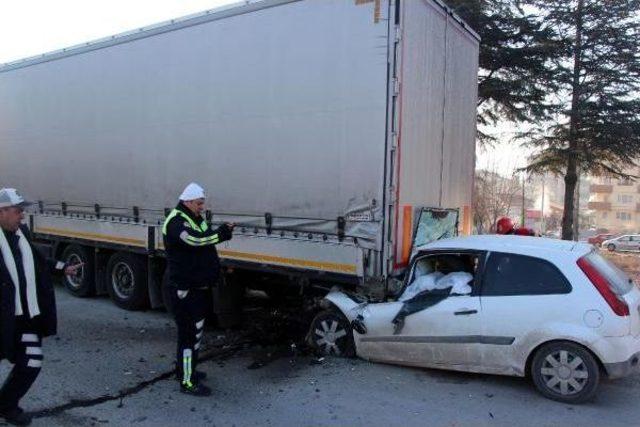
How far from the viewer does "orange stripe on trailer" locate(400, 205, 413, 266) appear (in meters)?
5.56

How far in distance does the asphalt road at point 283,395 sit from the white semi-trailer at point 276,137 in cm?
92

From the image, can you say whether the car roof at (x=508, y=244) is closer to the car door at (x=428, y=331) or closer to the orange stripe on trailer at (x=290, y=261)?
the car door at (x=428, y=331)

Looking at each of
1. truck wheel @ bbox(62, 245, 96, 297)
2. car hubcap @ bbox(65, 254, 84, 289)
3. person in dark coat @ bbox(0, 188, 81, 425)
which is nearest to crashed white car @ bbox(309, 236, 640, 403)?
person in dark coat @ bbox(0, 188, 81, 425)

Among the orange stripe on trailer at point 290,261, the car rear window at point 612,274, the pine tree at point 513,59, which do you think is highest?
the pine tree at point 513,59

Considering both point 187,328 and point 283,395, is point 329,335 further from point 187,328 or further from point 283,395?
point 187,328

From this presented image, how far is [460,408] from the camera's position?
4492 mm

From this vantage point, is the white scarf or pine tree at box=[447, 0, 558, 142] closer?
the white scarf

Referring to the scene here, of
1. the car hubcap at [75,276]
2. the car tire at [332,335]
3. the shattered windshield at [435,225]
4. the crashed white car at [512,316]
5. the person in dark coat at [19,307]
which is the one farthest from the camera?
the car hubcap at [75,276]

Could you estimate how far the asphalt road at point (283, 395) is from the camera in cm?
429

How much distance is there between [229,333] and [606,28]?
647 inches

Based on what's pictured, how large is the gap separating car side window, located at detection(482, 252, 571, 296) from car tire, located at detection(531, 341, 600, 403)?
439 mm

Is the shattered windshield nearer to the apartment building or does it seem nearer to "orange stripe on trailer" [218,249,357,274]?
"orange stripe on trailer" [218,249,357,274]

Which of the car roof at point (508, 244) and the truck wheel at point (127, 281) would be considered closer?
the car roof at point (508, 244)

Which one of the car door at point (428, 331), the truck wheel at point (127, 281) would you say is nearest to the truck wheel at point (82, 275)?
the truck wheel at point (127, 281)
